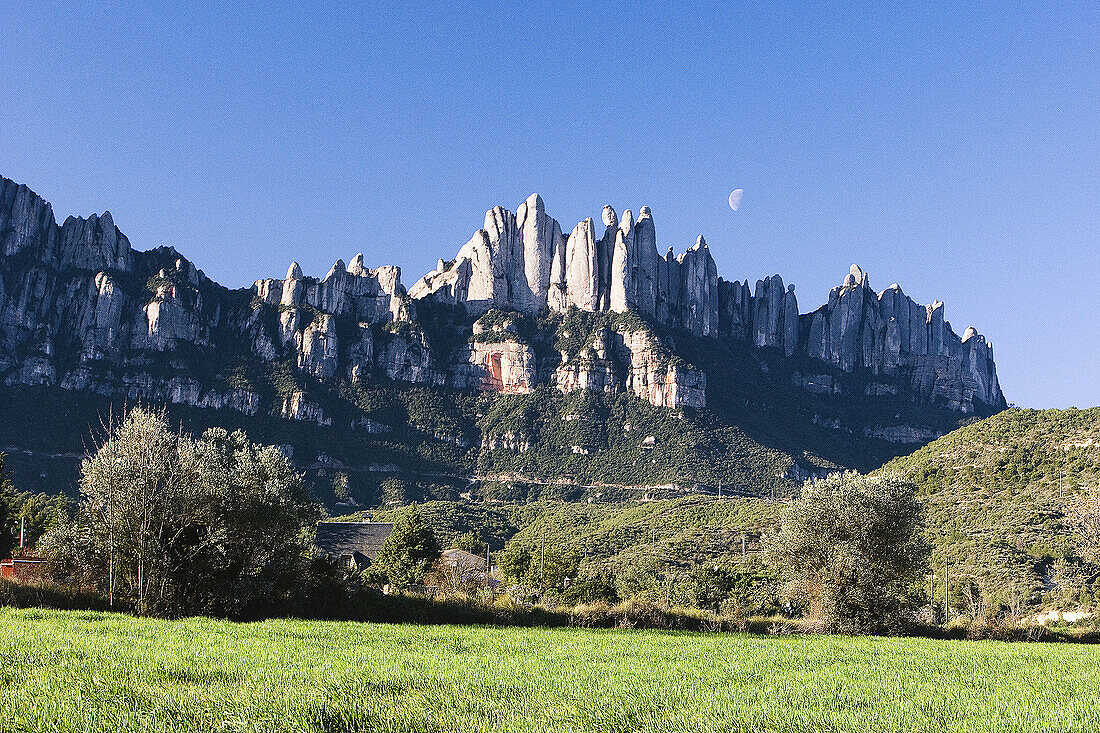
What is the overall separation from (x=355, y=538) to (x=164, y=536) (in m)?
57.6

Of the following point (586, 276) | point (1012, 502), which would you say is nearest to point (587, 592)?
point (1012, 502)

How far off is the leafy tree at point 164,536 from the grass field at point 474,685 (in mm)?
3373

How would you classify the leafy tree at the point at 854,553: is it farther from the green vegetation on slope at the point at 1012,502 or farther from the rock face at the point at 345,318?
the rock face at the point at 345,318

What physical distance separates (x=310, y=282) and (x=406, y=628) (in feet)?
560

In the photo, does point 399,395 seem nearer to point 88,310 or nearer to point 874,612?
point 88,310

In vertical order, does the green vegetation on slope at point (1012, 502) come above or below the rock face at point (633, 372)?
below

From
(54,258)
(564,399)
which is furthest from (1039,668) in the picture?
(54,258)

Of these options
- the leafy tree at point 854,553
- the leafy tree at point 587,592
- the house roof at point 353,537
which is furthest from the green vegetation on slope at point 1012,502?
the house roof at point 353,537

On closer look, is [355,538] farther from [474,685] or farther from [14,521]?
[474,685]

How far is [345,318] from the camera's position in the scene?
17725 cm

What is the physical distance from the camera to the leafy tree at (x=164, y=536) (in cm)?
2212

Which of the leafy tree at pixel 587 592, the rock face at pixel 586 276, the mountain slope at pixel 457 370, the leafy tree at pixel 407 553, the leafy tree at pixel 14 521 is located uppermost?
the rock face at pixel 586 276

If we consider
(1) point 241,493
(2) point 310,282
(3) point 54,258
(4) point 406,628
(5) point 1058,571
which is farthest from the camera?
(2) point 310,282

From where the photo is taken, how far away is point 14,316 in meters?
152
